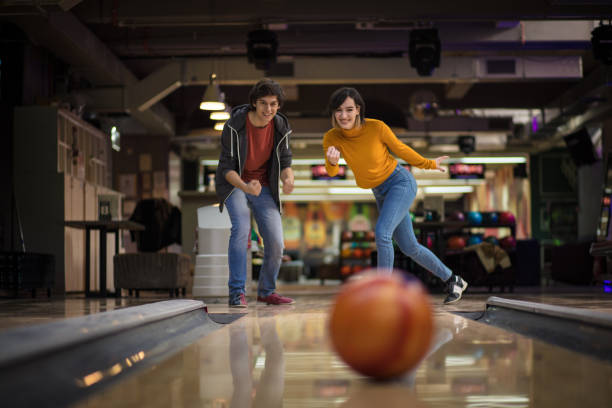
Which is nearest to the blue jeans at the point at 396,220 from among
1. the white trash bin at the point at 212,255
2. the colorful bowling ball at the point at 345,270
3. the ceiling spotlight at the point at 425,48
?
the white trash bin at the point at 212,255

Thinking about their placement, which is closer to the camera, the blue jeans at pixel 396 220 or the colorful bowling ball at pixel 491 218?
the blue jeans at pixel 396 220

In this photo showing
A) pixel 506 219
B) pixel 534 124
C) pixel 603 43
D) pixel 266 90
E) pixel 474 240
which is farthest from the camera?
pixel 534 124

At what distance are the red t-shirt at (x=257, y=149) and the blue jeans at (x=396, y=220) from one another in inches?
31.5

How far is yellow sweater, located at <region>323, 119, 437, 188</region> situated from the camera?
465cm

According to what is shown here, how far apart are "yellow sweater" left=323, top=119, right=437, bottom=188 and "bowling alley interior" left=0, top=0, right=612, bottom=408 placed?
147 millimetres

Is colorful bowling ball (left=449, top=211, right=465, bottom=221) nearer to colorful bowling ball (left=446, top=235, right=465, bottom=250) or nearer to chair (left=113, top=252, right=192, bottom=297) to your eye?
colorful bowling ball (left=446, top=235, right=465, bottom=250)

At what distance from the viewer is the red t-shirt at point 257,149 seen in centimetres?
489

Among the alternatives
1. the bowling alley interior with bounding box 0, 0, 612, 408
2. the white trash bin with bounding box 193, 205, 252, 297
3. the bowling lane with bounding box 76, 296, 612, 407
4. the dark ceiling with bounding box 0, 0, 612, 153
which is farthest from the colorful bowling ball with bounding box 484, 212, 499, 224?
the bowling lane with bounding box 76, 296, 612, 407

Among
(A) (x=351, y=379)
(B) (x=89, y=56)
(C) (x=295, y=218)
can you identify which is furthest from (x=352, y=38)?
(C) (x=295, y=218)

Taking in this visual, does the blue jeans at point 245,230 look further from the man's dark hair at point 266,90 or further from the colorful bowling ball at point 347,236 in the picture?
the colorful bowling ball at point 347,236

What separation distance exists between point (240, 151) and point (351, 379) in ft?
11.0

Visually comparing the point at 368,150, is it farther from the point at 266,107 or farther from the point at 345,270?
the point at 345,270

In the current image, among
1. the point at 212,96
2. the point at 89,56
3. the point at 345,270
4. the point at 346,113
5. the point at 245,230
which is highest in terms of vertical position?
the point at 89,56

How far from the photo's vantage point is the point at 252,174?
16.2 feet
